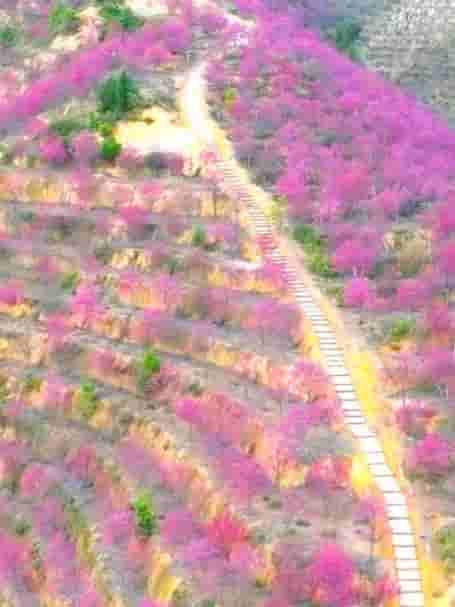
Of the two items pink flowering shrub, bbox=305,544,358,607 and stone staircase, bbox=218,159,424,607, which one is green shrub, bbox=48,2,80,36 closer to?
stone staircase, bbox=218,159,424,607

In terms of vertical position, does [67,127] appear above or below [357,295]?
above

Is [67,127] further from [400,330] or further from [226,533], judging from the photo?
[226,533]

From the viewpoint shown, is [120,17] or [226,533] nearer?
[226,533]

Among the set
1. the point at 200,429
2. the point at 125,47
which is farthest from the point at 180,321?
the point at 125,47

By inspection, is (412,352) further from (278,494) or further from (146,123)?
(146,123)

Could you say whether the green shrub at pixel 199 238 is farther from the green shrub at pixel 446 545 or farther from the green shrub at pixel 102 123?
the green shrub at pixel 446 545

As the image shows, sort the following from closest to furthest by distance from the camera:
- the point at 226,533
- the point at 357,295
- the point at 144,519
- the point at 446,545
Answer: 1. the point at 446,545
2. the point at 226,533
3. the point at 144,519
4. the point at 357,295

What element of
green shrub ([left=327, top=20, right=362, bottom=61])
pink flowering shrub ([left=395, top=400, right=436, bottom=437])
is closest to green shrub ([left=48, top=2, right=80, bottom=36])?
green shrub ([left=327, top=20, right=362, bottom=61])

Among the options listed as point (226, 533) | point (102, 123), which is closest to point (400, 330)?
point (226, 533)
